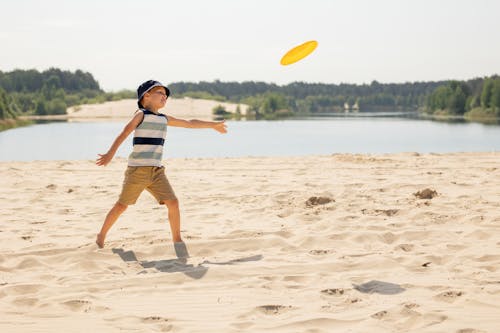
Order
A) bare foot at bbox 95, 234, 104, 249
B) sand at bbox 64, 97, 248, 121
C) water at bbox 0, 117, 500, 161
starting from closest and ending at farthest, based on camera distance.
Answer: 1. bare foot at bbox 95, 234, 104, 249
2. water at bbox 0, 117, 500, 161
3. sand at bbox 64, 97, 248, 121

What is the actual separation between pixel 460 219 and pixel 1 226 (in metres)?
5.33

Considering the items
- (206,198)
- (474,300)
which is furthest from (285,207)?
(474,300)

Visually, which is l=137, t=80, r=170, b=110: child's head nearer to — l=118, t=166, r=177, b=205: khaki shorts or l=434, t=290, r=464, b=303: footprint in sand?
l=118, t=166, r=177, b=205: khaki shorts

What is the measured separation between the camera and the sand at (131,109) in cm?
8450

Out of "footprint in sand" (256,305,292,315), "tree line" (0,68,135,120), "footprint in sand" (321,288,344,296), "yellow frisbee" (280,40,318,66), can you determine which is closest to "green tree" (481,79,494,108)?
"tree line" (0,68,135,120)

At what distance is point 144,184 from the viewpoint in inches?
220

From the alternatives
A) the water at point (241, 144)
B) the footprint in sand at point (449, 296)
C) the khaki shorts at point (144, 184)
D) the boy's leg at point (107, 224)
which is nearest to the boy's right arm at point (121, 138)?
the khaki shorts at point (144, 184)

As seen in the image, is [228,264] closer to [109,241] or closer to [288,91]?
[109,241]

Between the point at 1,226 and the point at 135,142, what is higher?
the point at 135,142

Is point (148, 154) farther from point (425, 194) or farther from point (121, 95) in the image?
point (121, 95)

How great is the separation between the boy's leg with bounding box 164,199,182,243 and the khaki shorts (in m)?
0.07

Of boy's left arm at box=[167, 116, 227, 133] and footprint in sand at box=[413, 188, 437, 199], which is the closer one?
boy's left arm at box=[167, 116, 227, 133]

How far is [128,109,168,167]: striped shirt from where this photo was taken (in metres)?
5.49

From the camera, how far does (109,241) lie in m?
5.84
